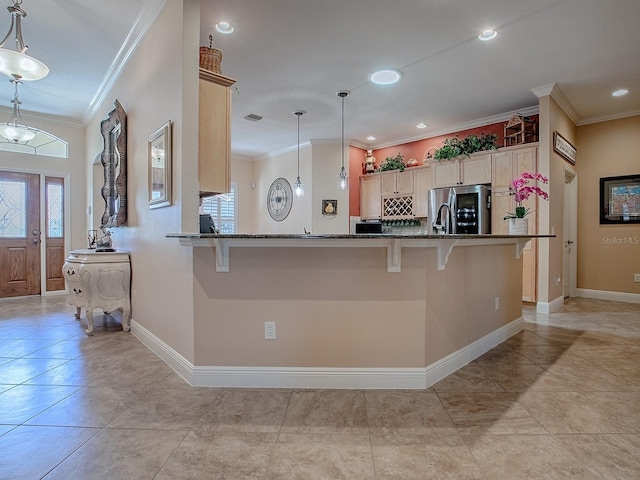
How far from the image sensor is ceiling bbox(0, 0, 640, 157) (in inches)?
111

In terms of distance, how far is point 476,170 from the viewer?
5188 millimetres

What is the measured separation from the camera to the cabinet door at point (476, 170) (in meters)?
5.07

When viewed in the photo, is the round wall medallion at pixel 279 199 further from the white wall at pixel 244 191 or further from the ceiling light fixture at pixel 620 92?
the ceiling light fixture at pixel 620 92

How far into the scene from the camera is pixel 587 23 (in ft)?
9.71

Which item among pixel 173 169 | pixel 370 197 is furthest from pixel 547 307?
pixel 173 169

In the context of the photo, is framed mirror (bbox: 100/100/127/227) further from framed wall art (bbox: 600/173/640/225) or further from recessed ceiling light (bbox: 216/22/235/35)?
framed wall art (bbox: 600/173/640/225)

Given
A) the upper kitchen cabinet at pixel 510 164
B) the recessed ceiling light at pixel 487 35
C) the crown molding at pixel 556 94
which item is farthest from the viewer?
the upper kitchen cabinet at pixel 510 164

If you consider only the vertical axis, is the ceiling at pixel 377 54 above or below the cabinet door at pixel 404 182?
above

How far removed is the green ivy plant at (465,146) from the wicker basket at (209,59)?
3.92 m

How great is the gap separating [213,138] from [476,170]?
4.05 metres

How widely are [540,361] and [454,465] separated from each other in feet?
5.63

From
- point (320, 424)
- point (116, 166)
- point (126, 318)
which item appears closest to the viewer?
point (320, 424)

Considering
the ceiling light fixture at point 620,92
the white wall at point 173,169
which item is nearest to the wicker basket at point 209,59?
the white wall at point 173,169

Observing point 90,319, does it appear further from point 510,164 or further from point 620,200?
point 620,200
